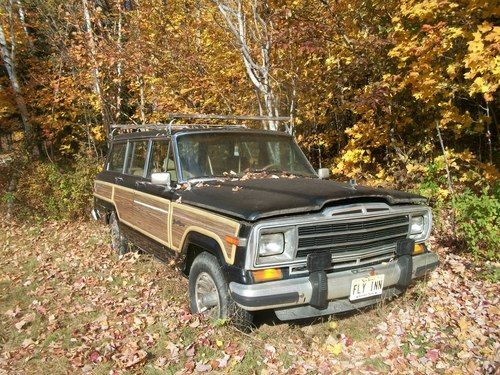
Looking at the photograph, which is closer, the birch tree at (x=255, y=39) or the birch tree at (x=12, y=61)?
the birch tree at (x=255, y=39)

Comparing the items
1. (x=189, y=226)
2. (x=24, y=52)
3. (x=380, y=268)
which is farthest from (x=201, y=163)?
(x=24, y=52)

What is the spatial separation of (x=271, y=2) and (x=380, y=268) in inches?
207

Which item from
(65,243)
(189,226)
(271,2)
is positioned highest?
(271,2)

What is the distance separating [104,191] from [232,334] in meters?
4.20

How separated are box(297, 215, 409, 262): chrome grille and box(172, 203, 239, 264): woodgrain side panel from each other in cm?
56

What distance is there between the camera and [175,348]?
381 cm

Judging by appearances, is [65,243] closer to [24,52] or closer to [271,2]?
[271,2]

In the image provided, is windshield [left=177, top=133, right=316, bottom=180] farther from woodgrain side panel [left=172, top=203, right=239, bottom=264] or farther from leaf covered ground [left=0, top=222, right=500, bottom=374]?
leaf covered ground [left=0, top=222, right=500, bottom=374]

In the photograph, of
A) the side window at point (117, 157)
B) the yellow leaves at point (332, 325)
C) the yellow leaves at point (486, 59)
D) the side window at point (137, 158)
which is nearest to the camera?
the yellow leaves at point (332, 325)

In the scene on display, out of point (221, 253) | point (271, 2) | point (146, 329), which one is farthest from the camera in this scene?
point (271, 2)

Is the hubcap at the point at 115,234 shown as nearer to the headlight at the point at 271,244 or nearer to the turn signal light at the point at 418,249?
the headlight at the point at 271,244

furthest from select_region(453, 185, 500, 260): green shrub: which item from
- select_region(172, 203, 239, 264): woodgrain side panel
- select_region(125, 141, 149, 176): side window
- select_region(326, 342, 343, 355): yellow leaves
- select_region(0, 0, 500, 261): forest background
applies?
select_region(125, 141, 149, 176): side window

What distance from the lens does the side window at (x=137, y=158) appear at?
18.3 ft

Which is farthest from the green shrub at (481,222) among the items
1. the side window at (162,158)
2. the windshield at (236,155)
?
the side window at (162,158)
